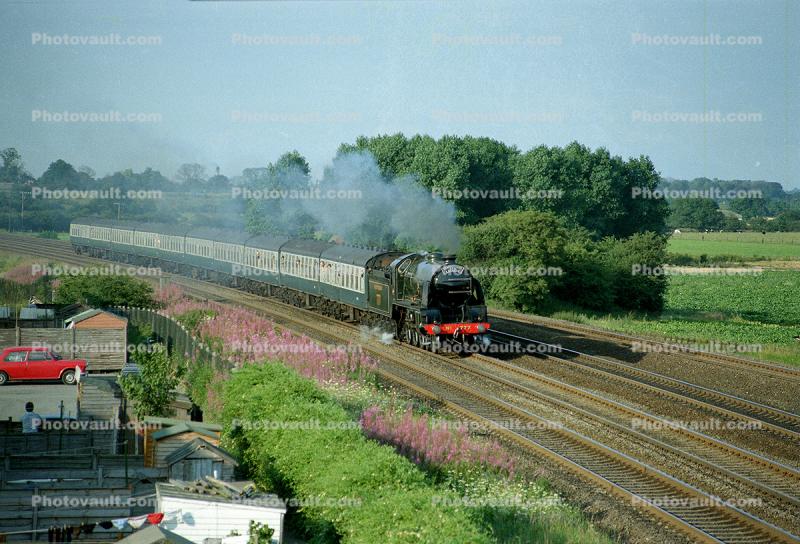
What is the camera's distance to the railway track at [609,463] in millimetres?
12227

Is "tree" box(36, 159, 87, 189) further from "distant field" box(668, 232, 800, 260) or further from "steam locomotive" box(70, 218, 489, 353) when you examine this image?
"distant field" box(668, 232, 800, 260)

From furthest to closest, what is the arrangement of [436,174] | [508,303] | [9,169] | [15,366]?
[9,169]
[436,174]
[508,303]
[15,366]

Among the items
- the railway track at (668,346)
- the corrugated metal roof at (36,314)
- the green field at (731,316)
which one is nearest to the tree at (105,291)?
the corrugated metal roof at (36,314)

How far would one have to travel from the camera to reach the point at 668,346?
2747 centimetres

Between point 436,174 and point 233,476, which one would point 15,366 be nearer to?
point 233,476

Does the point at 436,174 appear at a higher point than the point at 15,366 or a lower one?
higher

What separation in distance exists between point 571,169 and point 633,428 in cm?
6388

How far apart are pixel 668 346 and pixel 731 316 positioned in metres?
22.9

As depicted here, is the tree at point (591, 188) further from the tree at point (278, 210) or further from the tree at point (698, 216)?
the tree at point (698, 216)

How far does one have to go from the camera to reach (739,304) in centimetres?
5831

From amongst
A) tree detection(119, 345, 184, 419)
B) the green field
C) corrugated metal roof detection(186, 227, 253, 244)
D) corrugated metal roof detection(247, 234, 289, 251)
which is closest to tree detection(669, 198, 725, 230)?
the green field

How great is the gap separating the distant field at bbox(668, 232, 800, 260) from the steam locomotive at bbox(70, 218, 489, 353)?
4965cm

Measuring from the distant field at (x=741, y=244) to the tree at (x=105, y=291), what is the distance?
57.6m

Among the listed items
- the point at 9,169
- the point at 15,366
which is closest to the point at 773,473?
the point at 15,366
